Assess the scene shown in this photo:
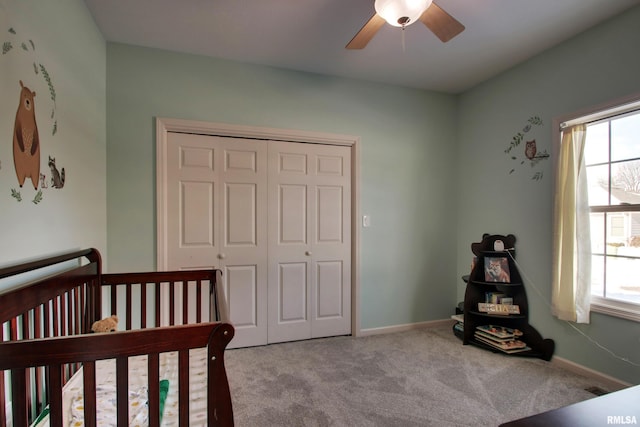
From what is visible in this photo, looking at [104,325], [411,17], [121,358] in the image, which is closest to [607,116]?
[411,17]

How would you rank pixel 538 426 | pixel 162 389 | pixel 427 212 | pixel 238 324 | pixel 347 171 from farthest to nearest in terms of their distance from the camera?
1. pixel 427 212
2. pixel 347 171
3. pixel 238 324
4. pixel 162 389
5. pixel 538 426

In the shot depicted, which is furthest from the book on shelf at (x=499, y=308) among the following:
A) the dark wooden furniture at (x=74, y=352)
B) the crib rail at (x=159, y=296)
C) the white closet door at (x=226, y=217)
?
the dark wooden furniture at (x=74, y=352)

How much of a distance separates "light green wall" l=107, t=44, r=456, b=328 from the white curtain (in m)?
1.14

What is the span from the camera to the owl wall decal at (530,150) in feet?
8.72

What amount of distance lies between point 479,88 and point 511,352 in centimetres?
248

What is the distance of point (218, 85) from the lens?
8.77ft

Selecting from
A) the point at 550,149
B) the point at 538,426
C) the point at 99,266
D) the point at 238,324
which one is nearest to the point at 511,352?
the point at 550,149

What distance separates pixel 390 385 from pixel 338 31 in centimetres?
250

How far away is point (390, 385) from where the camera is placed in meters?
2.15

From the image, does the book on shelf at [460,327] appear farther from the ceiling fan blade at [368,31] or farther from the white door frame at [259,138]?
the ceiling fan blade at [368,31]

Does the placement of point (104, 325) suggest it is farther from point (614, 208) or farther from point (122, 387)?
point (614, 208)

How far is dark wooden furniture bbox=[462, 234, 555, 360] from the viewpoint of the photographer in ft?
8.86

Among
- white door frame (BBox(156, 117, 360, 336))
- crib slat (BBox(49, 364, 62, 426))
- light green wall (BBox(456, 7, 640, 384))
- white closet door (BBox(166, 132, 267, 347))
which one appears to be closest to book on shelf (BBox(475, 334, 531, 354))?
light green wall (BBox(456, 7, 640, 384))

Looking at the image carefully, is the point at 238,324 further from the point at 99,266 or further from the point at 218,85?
the point at 218,85
